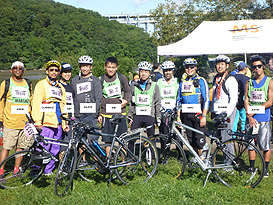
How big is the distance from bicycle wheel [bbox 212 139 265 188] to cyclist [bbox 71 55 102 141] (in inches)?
87.5

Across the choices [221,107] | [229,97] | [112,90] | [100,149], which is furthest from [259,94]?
[100,149]

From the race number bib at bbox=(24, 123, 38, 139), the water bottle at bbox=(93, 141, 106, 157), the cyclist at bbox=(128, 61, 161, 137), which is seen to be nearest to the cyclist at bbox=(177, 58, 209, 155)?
the cyclist at bbox=(128, 61, 161, 137)

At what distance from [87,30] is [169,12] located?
52489 mm

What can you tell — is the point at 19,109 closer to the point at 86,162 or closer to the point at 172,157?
the point at 86,162

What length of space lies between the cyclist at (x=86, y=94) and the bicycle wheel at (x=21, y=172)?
113 cm

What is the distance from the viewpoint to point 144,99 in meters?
5.16

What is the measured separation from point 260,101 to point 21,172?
13.4ft

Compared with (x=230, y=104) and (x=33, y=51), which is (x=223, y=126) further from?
(x=33, y=51)

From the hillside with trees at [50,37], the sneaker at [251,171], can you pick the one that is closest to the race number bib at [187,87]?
the sneaker at [251,171]

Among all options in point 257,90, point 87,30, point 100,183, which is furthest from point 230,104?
point 87,30

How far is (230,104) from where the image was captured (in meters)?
4.76

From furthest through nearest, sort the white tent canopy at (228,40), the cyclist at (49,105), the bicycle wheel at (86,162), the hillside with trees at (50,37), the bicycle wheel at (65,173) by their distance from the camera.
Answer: the hillside with trees at (50,37) → the white tent canopy at (228,40) → the cyclist at (49,105) → the bicycle wheel at (86,162) → the bicycle wheel at (65,173)

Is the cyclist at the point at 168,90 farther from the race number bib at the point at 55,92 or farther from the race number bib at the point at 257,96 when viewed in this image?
the race number bib at the point at 55,92

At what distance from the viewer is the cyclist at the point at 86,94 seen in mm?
5043
